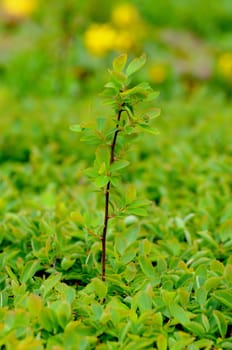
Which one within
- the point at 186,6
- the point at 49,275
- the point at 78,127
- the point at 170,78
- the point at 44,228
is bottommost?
the point at 49,275

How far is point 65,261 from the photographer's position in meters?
1.88

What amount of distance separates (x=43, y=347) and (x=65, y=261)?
406 mm

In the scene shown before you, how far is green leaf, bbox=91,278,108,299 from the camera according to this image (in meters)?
1.67

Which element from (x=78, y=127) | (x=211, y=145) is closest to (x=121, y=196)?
(x=78, y=127)

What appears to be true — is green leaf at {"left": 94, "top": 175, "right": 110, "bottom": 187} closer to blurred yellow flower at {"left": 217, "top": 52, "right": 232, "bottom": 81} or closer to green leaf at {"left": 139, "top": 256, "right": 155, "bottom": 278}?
green leaf at {"left": 139, "top": 256, "right": 155, "bottom": 278}

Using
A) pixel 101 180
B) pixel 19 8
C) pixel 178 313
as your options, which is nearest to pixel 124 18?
pixel 19 8

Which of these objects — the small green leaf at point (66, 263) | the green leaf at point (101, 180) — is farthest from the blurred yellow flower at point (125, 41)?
the green leaf at point (101, 180)

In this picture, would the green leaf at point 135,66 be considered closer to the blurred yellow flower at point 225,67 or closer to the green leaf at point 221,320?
the green leaf at point 221,320

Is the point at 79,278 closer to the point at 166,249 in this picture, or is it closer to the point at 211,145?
the point at 166,249

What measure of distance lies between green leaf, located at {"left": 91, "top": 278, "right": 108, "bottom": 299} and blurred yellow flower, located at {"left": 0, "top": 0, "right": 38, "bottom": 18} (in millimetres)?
4241

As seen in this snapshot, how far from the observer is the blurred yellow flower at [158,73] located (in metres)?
4.57

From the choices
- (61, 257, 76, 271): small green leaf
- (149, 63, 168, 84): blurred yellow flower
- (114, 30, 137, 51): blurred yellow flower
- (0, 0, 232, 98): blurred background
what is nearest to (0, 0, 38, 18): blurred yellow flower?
(0, 0, 232, 98): blurred background

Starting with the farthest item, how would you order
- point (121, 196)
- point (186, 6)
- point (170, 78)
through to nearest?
point (186, 6)
point (170, 78)
point (121, 196)

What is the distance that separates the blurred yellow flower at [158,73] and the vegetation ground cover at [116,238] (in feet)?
1.99
